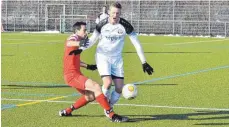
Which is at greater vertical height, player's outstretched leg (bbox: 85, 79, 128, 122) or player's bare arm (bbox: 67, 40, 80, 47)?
player's bare arm (bbox: 67, 40, 80, 47)

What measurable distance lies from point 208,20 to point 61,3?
12931 mm

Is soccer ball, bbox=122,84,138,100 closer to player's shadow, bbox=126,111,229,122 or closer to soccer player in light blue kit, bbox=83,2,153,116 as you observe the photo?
soccer player in light blue kit, bbox=83,2,153,116

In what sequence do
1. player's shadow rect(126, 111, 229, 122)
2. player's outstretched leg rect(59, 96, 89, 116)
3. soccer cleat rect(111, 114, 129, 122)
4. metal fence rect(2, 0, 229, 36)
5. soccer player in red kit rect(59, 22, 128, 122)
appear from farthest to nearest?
1. metal fence rect(2, 0, 229, 36)
2. player's outstretched leg rect(59, 96, 89, 116)
3. player's shadow rect(126, 111, 229, 122)
4. soccer player in red kit rect(59, 22, 128, 122)
5. soccer cleat rect(111, 114, 129, 122)

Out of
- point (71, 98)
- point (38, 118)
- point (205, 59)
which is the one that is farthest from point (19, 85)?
point (205, 59)

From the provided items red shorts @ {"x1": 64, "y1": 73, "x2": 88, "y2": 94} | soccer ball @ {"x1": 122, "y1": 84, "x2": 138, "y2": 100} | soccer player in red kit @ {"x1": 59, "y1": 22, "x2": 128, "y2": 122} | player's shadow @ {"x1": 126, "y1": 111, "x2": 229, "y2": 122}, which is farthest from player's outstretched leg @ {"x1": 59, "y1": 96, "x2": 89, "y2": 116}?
player's shadow @ {"x1": 126, "y1": 111, "x2": 229, "y2": 122}

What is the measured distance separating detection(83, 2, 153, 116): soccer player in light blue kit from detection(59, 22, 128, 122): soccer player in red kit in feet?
0.65

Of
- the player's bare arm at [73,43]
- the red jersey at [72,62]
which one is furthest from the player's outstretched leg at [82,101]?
the player's bare arm at [73,43]

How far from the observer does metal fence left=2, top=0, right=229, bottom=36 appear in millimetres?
45938

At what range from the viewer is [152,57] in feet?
79.2

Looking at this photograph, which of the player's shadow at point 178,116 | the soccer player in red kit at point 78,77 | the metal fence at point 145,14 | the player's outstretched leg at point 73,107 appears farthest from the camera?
the metal fence at point 145,14

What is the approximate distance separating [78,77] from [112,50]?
2.29 ft

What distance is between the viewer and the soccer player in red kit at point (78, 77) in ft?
31.0

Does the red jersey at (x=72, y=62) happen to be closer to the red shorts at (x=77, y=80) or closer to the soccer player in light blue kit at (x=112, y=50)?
the red shorts at (x=77, y=80)

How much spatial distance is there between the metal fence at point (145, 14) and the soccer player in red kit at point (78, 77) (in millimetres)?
35734
